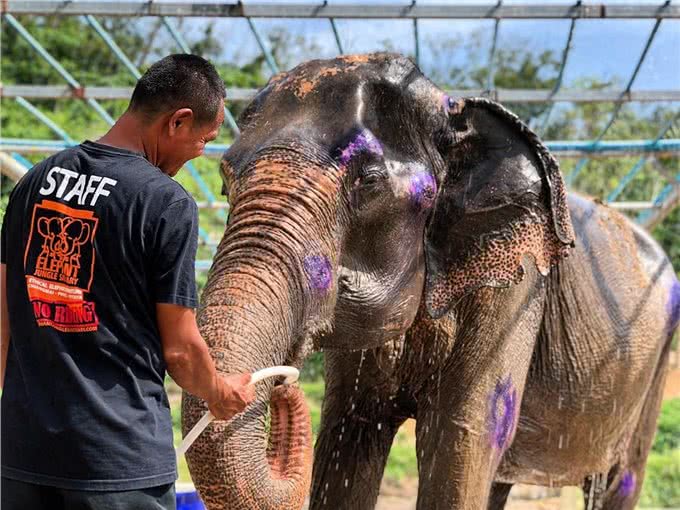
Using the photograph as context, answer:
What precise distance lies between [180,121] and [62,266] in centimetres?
38

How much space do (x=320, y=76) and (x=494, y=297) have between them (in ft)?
3.13

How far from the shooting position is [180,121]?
239 cm

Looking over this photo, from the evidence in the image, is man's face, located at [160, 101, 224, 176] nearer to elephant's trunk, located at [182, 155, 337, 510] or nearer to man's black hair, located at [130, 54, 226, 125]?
man's black hair, located at [130, 54, 226, 125]

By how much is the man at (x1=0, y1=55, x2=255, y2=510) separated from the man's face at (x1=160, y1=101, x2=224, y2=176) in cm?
11

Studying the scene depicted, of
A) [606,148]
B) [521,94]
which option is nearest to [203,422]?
[521,94]

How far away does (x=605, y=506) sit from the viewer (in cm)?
570

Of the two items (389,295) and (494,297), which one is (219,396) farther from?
(494,297)

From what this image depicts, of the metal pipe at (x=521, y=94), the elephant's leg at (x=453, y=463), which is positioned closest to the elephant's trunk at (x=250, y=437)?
the elephant's leg at (x=453, y=463)

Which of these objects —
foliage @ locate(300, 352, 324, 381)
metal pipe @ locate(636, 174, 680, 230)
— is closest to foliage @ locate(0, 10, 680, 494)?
foliage @ locate(300, 352, 324, 381)

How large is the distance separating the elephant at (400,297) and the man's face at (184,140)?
46cm

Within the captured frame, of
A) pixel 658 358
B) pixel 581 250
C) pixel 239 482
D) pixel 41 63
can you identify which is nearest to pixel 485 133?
pixel 581 250

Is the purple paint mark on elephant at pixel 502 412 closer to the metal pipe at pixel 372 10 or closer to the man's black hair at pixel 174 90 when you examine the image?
the man's black hair at pixel 174 90

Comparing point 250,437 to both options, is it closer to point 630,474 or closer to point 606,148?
point 630,474

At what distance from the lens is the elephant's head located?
2740mm
